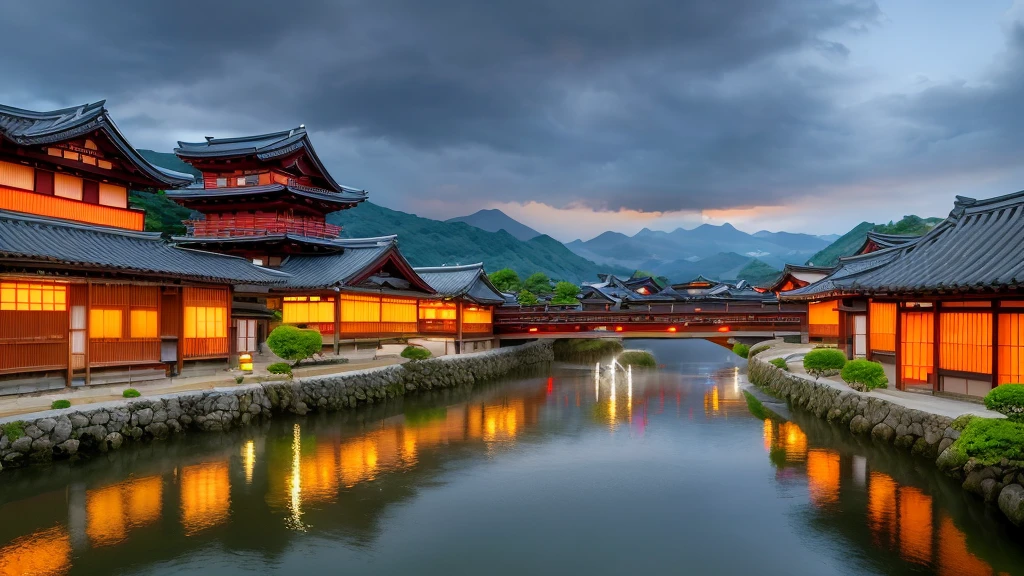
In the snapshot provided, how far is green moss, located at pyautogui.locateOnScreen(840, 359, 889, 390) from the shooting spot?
20.9 metres

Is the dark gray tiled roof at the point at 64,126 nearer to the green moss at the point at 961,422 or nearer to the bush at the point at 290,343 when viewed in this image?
the bush at the point at 290,343

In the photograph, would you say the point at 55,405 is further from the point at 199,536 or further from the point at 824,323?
the point at 824,323

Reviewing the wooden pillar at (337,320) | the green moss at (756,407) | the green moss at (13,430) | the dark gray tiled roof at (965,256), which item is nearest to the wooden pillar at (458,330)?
the wooden pillar at (337,320)

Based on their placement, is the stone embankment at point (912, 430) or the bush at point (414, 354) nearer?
the stone embankment at point (912, 430)

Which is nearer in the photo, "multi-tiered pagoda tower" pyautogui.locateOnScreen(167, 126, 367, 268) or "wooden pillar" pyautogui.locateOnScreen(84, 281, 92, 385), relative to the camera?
"wooden pillar" pyautogui.locateOnScreen(84, 281, 92, 385)

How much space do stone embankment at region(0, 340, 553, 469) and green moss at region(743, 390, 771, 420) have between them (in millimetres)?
17052

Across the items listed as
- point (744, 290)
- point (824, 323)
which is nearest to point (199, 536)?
point (824, 323)

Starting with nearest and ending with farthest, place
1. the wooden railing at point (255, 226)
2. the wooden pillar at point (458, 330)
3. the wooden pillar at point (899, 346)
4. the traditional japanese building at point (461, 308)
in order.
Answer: the wooden pillar at point (899, 346), the wooden railing at point (255, 226), the wooden pillar at point (458, 330), the traditional japanese building at point (461, 308)

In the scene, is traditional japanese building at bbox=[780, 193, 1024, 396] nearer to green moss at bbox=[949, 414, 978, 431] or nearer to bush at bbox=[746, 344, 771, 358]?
green moss at bbox=[949, 414, 978, 431]

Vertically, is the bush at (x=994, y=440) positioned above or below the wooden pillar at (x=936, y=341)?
below

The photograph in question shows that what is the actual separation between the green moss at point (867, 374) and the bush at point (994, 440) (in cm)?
884

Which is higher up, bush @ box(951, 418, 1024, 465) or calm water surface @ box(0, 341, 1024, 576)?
bush @ box(951, 418, 1024, 465)

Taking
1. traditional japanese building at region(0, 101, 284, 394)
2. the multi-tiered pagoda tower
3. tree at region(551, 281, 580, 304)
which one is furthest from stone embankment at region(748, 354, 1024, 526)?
tree at region(551, 281, 580, 304)

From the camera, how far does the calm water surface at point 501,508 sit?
11.2m
